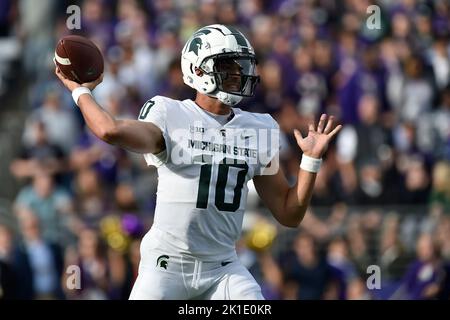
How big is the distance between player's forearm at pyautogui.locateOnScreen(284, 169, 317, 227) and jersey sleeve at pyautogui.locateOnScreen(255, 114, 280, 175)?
0.55 feet

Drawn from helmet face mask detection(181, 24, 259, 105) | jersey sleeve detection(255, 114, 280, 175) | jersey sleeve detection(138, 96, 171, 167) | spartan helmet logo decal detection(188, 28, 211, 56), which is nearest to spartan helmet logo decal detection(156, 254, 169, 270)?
jersey sleeve detection(138, 96, 171, 167)

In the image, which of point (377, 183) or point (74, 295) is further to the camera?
point (377, 183)

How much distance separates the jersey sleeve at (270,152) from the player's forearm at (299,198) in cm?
17

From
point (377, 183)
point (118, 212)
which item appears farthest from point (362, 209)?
point (118, 212)

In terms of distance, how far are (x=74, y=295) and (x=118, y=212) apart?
128cm

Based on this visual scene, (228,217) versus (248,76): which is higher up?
(248,76)

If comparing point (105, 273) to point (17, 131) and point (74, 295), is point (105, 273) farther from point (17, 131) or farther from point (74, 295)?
point (17, 131)

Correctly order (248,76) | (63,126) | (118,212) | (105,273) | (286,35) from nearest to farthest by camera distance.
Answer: (248,76) < (105,273) < (118,212) < (63,126) < (286,35)

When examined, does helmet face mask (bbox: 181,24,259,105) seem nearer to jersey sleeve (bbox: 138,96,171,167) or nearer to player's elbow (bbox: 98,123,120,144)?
jersey sleeve (bbox: 138,96,171,167)

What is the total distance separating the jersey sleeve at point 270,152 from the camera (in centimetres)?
663

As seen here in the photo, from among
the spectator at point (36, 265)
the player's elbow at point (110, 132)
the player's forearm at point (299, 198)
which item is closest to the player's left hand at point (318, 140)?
the player's forearm at point (299, 198)

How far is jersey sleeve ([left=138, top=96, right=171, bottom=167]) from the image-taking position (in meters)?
6.23

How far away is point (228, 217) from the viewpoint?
638cm

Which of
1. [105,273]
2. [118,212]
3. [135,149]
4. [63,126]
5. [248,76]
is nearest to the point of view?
[135,149]
